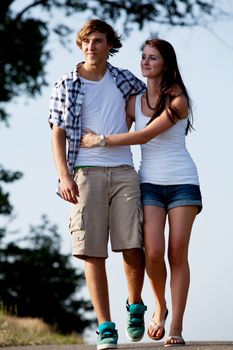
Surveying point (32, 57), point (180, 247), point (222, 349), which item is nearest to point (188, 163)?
point (180, 247)

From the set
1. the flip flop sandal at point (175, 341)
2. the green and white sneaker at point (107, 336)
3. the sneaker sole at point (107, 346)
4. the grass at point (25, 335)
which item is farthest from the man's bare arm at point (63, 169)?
the grass at point (25, 335)

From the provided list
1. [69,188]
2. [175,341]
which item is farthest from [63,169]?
[175,341]

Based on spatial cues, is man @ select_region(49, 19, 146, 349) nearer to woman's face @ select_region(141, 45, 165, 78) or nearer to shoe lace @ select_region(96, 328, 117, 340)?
shoe lace @ select_region(96, 328, 117, 340)

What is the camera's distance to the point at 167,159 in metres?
5.06

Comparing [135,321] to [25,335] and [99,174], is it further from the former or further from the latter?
[25,335]

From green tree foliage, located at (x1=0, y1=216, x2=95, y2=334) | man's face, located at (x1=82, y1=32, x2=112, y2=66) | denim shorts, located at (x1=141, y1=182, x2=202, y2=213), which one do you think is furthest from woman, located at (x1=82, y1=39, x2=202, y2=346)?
green tree foliage, located at (x1=0, y1=216, x2=95, y2=334)

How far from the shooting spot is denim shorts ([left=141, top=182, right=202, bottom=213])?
5.02 m

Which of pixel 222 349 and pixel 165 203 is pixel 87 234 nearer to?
pixel 165 203

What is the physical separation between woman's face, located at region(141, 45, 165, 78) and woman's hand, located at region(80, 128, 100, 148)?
464mm

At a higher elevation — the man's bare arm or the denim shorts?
→ the man's bare arm

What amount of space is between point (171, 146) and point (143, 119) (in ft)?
0.75

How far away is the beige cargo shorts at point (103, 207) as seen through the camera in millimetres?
5020

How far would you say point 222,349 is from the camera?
17.2 ft

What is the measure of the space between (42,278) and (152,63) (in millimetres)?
7068
